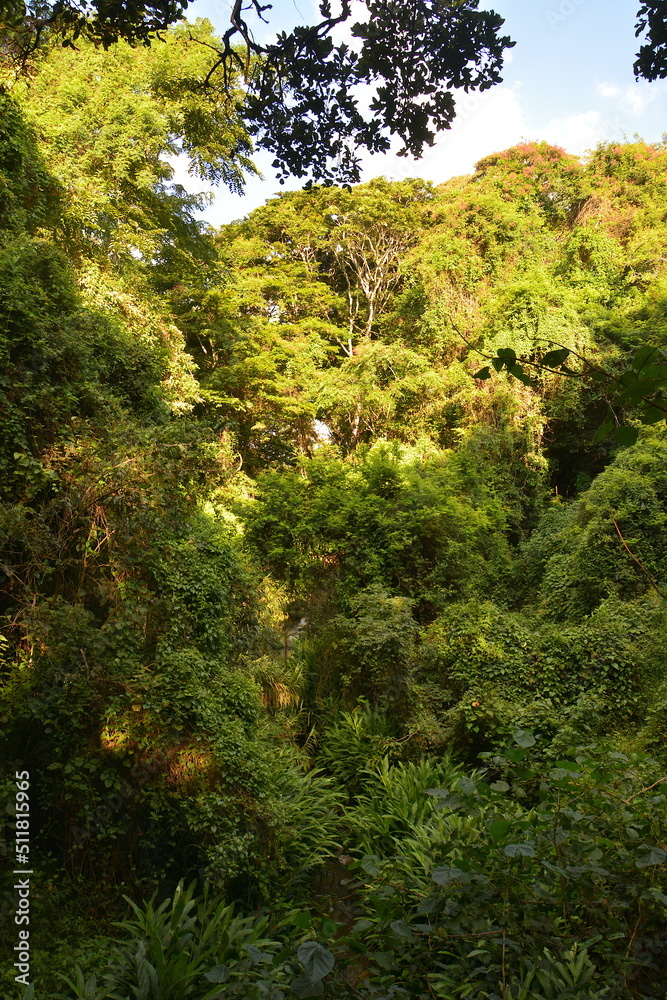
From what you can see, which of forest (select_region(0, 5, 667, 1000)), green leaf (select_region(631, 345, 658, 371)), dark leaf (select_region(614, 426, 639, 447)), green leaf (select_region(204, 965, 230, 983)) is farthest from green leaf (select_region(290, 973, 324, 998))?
green leaf (select_region(631, 345, 658, 371))

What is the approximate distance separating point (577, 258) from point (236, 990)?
1544 cm

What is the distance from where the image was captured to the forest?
7.57 ft

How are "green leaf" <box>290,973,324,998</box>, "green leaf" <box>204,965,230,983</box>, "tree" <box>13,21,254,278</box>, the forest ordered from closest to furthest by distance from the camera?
"green leaf" <box>290,973,324,998</box> < "green leaf" <box>204,965,230,983</box> < the forest < "tree" <box>13,21,254,278</box>

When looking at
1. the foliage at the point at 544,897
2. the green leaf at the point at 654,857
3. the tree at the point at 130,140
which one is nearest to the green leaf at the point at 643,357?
the foliage at the point at 544,897

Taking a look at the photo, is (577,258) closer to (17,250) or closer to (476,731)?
(476,731)

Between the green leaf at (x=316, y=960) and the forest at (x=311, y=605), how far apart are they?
14 mm

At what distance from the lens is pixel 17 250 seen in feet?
14.7

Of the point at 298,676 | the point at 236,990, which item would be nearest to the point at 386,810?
the point at 298,676

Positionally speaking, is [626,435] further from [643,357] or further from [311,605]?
[311,605]

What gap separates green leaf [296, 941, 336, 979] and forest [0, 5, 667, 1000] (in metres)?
0.01

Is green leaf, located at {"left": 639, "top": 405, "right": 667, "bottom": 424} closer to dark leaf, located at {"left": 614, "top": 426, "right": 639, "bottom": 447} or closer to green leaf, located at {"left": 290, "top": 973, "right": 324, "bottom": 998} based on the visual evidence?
dark leaf, located at {"left": 614, "top": 426, "right": 639, "bottom": 447}

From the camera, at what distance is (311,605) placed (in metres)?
8.68

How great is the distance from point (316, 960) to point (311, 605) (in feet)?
23.6

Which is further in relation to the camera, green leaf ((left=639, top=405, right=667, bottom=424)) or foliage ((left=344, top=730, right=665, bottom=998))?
foliage ((left=344, top=730, right=665, bottom=998))
